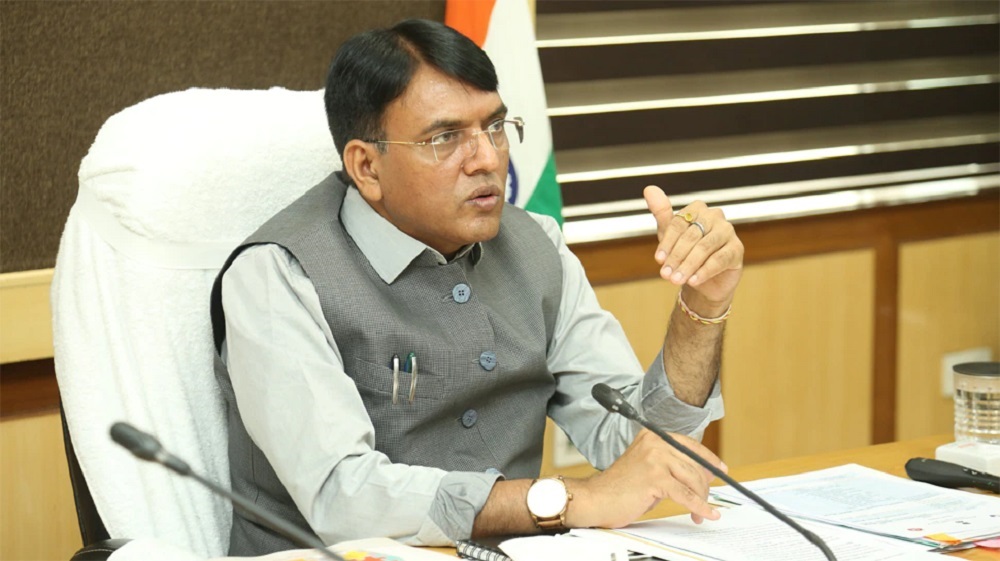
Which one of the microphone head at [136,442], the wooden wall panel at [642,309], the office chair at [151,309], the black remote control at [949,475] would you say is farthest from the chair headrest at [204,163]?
the wooden wall panel at [642,309]

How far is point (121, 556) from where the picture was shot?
136cm

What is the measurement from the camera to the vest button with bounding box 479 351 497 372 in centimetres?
174

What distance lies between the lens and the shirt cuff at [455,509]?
1440 millimetres

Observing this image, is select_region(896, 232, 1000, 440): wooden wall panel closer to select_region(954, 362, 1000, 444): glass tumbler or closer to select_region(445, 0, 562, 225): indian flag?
select_region(445, 0, 562, 225): indian flag

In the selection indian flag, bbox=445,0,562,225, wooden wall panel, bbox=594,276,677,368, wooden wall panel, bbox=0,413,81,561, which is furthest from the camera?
wooden wall panel, bbox=594,276,677,368

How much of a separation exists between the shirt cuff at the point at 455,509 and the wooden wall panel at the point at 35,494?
3.64ft

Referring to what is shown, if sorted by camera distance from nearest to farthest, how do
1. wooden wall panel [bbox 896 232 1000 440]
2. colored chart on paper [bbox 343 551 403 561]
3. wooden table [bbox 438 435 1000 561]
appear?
colored chart on paper [bbox 343 551 403 561] < wooden table [bbox 438 435 1000 561] < wooden wall panel [bbox 896 232 1000 440]

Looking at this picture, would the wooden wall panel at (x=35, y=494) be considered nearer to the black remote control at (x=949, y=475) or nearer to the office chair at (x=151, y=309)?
the office chair at (x=151, y=309)

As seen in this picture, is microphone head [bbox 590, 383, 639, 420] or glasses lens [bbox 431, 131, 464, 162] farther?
glasses lens [bbox 431, 131, 464, 162]

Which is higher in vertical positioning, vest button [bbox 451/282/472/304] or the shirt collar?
the shirt collar

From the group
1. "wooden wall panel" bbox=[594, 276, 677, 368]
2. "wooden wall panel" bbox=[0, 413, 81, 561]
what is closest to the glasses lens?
"wooden wall panel" bbox=[0, 413, 81, 561]

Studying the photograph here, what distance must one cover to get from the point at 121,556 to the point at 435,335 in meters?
0.54

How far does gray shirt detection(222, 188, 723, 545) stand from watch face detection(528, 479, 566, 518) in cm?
6

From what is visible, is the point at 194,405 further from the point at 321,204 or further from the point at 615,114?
the point at 615,114
